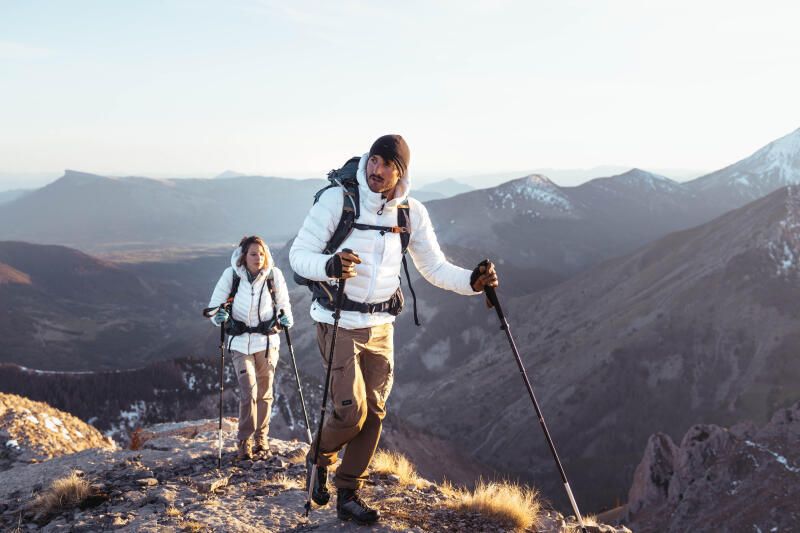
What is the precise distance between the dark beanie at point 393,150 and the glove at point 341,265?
0.84m

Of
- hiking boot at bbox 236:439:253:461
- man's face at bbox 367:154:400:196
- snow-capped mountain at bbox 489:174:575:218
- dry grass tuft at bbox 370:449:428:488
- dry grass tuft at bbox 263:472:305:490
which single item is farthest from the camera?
snow-capped mountain at bbox 489:174:575:218

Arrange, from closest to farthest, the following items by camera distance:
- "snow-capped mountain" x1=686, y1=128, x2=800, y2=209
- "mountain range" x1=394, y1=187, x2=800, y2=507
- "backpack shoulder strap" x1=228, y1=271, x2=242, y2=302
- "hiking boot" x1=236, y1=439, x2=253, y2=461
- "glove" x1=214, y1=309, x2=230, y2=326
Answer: "hiking boot" x1=236, y1=439, x2=253, y2=461 < "glove" x1=214, y1=309, x2=230, y2=326 < "backpack shoulder strap" x1=228, y1=271, x2=242, y2=302 < "mountain range" x1=394, y1=187, x2=800, y2=507 < "snow-capped mountain" x1=686, y1=128, x2=800, y2=209

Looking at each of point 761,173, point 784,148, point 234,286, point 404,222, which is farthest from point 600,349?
point 784,148

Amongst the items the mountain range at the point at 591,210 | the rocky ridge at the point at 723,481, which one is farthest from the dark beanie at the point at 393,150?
the mountain range at the point at 591,210

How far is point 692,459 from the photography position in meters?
21.1

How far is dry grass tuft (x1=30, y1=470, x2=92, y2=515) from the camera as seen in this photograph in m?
4.85

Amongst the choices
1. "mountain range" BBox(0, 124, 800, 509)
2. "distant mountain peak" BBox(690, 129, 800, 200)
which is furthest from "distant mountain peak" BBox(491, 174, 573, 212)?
"distant mountain peak" BBox(690, 129, 800, 200)

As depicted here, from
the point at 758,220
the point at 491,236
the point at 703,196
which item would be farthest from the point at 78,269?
the point at 703,196

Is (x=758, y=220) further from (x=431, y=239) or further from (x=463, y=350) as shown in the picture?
(x=431, y=239)

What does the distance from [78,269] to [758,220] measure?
148044 millimetres

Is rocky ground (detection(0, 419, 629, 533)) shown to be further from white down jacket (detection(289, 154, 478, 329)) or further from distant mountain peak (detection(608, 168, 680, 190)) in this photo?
distant mountain peak (detection(608, 168, 680, 190))

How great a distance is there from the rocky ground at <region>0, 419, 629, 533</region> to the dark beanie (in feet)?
9.75

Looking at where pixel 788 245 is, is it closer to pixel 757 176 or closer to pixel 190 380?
pixel 190 380

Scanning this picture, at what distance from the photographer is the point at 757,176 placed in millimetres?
146625
